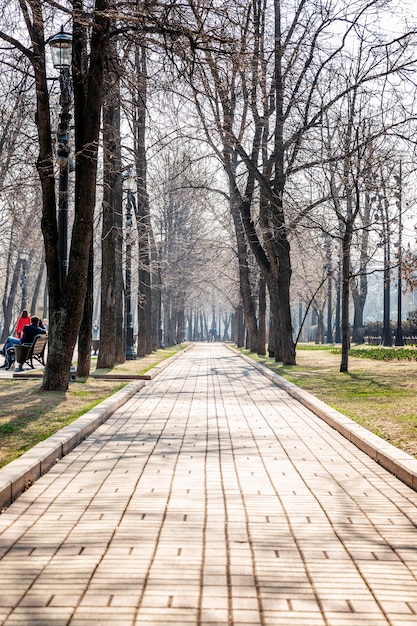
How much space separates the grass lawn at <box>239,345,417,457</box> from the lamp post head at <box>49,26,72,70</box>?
24.9 feet

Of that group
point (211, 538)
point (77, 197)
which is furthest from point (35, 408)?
point (211, 538)

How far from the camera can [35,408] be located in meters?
11.4

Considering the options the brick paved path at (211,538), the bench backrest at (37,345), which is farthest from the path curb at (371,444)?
the bench backrest at (37,345)

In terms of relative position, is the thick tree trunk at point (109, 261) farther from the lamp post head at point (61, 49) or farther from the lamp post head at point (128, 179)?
the lamp post head at point (61, 49)

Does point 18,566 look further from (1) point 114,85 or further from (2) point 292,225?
(2) point 292,225

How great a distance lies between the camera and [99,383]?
16.5 metres

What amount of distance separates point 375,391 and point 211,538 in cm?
1073

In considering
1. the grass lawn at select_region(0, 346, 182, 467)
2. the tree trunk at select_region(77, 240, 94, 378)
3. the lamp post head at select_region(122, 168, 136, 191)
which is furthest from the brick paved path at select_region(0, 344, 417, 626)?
the lamp post head at select_region(122, 168, 136, 191)

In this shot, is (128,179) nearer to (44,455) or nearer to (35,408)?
(35,408)

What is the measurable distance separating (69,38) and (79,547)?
11.2 metres

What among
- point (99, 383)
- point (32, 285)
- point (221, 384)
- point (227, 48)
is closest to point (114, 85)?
point (227, 48)

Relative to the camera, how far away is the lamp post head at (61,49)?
1377cm

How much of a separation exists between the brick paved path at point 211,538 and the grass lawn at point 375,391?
2.93 ft

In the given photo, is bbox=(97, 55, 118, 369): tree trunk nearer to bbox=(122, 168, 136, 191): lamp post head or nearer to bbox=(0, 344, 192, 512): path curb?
bbox=(122, 168, 136, 191): lamp post head
